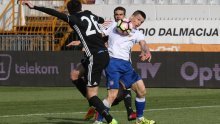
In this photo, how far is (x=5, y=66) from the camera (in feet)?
86.4

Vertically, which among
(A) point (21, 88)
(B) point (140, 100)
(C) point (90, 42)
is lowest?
(A) point (21, 88)

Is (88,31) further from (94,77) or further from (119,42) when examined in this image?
(119,42)

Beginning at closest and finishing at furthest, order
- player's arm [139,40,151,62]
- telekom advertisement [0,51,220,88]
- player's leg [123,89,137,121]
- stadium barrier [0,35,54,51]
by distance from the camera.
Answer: player's arm [139,40,151,62], player's leg [123,89,137,121], telekom advertisement [0,51,220,88], stadium barrier [0,35,54,51]

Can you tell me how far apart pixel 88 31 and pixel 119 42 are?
1167 mm

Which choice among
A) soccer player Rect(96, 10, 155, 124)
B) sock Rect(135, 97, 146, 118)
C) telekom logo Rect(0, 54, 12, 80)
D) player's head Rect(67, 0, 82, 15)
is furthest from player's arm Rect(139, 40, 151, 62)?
telekom logo Rect(0, 54, 12, 80)

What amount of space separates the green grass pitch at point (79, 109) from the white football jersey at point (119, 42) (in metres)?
1.33

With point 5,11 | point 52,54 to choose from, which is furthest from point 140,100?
point 5,11

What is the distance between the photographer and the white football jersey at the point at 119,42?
469 inches

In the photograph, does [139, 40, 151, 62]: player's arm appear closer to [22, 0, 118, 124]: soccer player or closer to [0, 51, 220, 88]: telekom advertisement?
[22, 0, 118, 124]: soccer player

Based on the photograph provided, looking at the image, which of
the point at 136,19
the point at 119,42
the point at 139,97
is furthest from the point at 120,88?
the point at 136,19

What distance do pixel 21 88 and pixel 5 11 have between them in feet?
32.6

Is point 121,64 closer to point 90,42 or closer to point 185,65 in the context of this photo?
point 90,42

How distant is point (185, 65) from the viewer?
24.8 meters

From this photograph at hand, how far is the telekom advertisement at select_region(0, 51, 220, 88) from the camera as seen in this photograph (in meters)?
24.5
